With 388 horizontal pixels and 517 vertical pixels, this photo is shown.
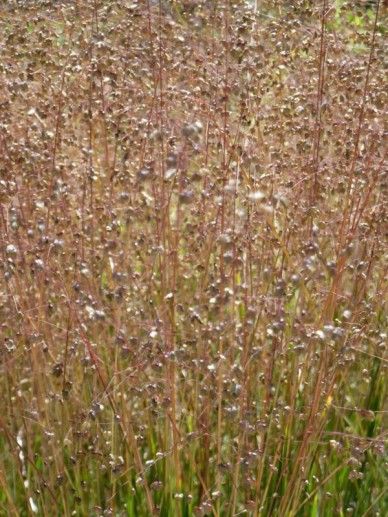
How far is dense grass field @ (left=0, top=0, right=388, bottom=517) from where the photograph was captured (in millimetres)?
2572

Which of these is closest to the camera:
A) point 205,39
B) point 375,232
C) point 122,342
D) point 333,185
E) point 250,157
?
point 122,342

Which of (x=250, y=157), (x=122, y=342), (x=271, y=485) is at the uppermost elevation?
(x=250, y=157)

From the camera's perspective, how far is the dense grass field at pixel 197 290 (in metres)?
2.57

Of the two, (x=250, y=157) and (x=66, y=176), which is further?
(x=66, y=176)

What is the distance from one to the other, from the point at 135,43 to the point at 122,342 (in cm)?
155

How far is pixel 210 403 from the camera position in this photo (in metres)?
2.57

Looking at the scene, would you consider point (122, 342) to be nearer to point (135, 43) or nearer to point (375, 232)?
point (375, 232)

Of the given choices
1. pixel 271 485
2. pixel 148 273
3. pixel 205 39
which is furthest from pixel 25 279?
pixel 205 39

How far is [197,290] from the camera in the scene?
3.13 m

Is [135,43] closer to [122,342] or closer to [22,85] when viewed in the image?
[22,85]

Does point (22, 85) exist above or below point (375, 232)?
above

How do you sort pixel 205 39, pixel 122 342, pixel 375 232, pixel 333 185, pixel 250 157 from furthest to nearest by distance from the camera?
1. pixel 205 39
2. pixel 333 185
3. pixel 375 232
4. pixel 250 157
5. pixel 122 342

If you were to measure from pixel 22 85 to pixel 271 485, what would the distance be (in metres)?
1.33

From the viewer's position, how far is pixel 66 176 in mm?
3268
